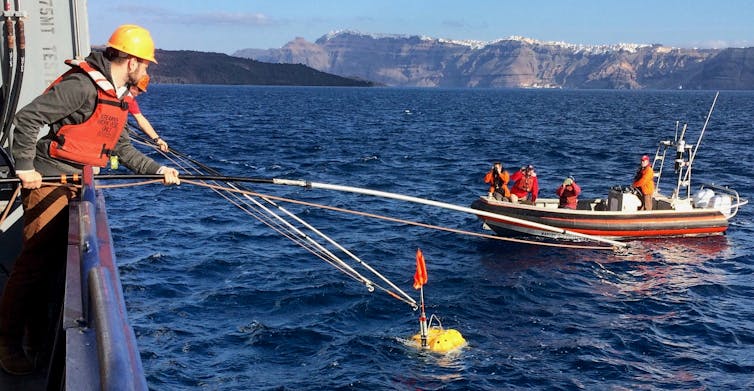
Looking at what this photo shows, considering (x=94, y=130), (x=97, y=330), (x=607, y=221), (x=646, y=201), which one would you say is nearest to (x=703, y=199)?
(x=646, y=201)

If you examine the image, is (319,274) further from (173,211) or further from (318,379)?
(173,211)

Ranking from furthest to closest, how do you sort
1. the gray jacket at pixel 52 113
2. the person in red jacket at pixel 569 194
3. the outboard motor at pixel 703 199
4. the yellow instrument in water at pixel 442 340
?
1. the outboard motor at pixel 703 199
2. the person in red jacket at pixel 569 194
3. the yellow instrument in water at pixel 442 340
4. the gray jacket at pixel 52 113

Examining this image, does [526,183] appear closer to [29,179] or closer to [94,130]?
[94,130]

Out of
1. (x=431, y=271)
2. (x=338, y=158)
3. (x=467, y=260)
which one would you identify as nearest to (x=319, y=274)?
(x=431, y=271)

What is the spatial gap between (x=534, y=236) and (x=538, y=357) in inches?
408

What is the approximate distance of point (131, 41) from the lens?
589 cm

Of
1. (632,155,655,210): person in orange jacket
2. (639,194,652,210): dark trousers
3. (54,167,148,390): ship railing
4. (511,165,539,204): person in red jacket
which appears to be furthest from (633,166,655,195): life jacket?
(54,167,148,390): ship railing

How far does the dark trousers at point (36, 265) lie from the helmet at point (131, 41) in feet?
4.12

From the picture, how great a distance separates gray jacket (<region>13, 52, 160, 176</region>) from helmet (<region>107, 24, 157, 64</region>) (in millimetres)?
181

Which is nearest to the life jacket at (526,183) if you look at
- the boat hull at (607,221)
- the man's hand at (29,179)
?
the boat hull at (607,221)

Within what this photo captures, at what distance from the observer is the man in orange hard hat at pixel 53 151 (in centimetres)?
579

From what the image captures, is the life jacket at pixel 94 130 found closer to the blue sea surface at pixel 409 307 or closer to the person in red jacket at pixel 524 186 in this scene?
the blue sea surface at pixel 409 307

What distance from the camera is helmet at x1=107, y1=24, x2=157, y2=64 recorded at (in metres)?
5.88

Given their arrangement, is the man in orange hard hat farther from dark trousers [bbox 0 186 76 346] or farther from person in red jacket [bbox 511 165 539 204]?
person in red jacket [bbox 511 165 539 204]
